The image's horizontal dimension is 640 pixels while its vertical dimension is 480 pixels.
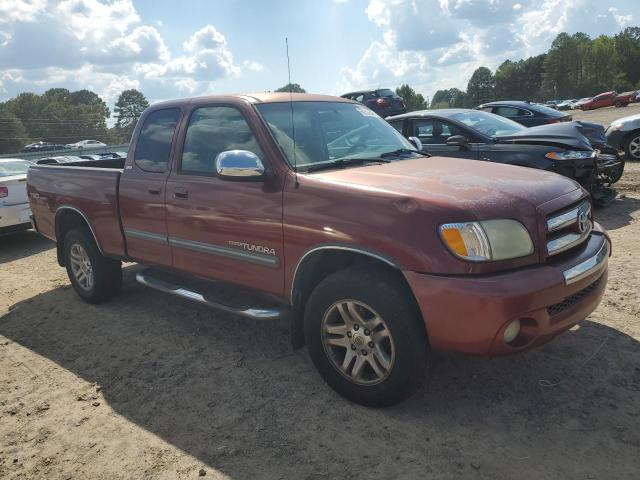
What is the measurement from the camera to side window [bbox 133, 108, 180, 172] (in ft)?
14.2

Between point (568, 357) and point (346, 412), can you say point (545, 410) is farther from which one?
point (346, 412)

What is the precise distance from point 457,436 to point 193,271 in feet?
7.64

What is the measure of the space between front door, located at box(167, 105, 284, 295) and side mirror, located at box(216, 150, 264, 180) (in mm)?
79

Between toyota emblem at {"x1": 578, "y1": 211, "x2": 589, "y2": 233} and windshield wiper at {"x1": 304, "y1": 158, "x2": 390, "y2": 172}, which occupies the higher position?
windshield wiper at {"x1": 304, "y1": 158, "x2": 390, "y2": 172}

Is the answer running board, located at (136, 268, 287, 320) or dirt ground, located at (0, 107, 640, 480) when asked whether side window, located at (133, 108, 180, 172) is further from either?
dirt ground, located at (0, 107, 640, 480)

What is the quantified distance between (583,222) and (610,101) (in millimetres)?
59127

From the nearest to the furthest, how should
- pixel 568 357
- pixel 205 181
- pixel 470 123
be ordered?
pixel 568 357 → pixel 205 181 → pixel 470 123

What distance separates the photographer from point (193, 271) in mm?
4125

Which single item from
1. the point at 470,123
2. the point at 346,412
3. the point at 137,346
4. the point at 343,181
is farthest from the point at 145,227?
the point at 470,123

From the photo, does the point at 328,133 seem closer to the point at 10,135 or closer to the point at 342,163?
the point at 342,163

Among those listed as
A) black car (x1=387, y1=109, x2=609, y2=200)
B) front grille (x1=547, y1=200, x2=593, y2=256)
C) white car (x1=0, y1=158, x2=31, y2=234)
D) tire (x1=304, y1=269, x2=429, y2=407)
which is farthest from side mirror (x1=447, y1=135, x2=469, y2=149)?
white car (x1=0, y1=158, x2=31, y2=234)

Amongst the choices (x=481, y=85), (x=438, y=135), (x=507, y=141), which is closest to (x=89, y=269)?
(x=438, y=135)

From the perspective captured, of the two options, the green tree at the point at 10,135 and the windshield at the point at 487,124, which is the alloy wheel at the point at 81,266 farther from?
the green tree at the point at 10,135

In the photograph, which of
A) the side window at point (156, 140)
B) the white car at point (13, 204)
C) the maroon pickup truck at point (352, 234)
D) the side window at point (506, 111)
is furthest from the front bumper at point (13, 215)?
the side window at point (506, 111)
